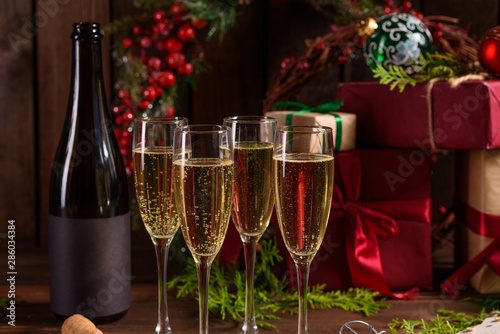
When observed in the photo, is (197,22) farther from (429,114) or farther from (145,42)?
(429,114)

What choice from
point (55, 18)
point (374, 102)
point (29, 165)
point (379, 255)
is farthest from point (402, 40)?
point (29, 165)

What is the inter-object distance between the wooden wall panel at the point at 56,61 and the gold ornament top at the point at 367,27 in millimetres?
590

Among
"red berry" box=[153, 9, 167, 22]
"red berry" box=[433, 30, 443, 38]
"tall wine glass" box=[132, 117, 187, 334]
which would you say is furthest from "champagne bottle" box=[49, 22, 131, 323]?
"red berry" box=[433, 30, 443, 38]

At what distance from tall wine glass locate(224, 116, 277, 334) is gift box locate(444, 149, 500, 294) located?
1.39ft

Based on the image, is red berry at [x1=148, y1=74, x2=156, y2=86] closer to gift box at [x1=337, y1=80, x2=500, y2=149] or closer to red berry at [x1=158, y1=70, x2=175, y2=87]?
red berry at [x1=158, y1=70, x2=175, y2=87]

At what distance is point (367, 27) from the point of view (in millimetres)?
1082

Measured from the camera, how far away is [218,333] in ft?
2.79

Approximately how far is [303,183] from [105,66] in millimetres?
814

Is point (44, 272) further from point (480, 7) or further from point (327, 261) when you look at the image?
point (480, 7)

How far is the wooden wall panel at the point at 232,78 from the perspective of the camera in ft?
4.42

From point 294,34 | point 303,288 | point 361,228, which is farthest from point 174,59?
point 303,288

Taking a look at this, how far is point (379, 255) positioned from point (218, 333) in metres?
0.33

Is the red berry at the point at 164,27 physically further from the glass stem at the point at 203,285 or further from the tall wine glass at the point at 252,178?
the glass stem at the point at 203,285

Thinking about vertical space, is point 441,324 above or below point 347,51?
below
